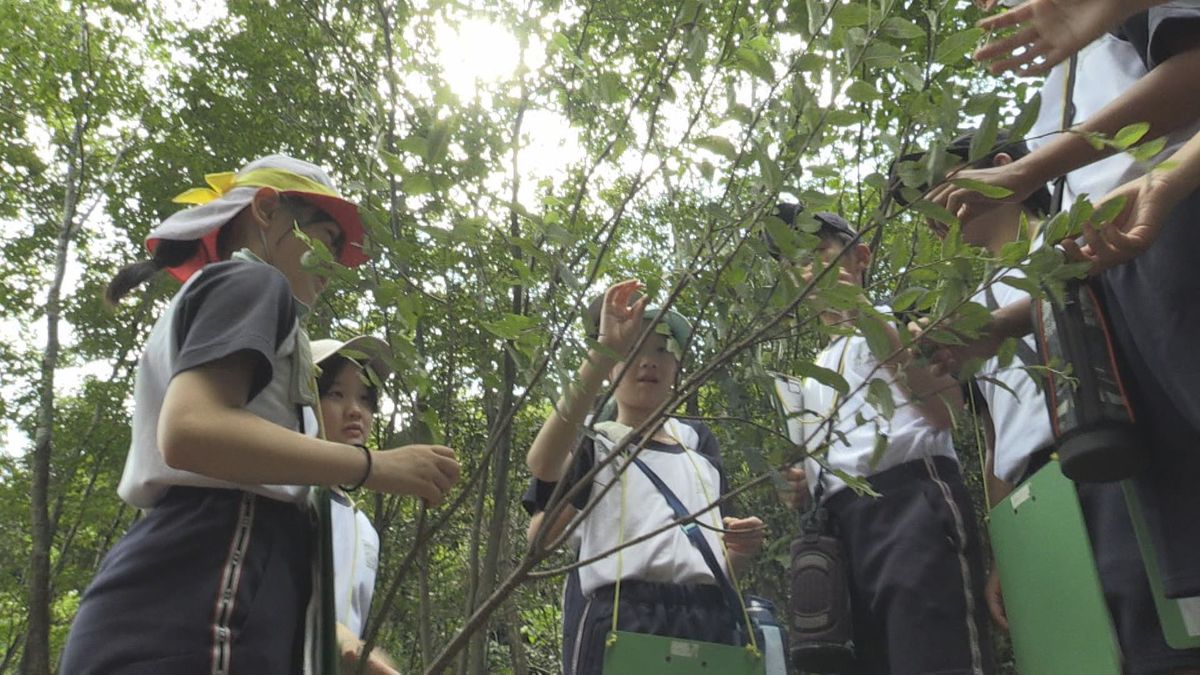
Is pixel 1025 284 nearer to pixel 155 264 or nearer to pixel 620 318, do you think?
pixel 620 318

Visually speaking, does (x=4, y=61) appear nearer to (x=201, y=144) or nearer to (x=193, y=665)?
(x=201, y=144)

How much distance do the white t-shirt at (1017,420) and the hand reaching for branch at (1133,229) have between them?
0.45 meters

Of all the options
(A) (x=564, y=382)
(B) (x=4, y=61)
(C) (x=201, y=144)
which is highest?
(B) (x=4, y=61)

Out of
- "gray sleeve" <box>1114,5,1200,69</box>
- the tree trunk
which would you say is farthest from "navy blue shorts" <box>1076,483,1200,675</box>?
the tree trunk

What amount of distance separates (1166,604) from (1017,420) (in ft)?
2.27

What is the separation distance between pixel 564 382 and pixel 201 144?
942 cm

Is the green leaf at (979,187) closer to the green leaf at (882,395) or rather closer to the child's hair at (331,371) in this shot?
the green leaf at (882,395)

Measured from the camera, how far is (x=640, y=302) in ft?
5.89

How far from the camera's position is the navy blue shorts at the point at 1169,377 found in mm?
1302

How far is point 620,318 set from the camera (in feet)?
6.14

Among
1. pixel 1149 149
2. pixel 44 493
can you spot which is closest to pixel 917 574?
pixel 1149 149

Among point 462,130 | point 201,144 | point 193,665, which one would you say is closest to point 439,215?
point 462,130

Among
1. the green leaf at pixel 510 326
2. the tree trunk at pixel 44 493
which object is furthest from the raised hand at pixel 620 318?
the tree trunk at pixel 44 493

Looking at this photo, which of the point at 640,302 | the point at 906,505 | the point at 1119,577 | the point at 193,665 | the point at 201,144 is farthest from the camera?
the point at 201,144
